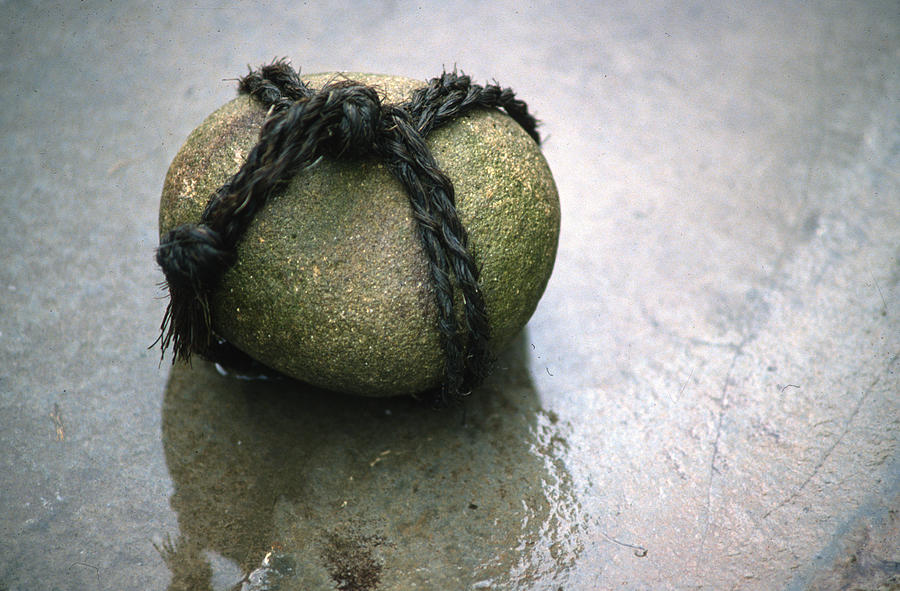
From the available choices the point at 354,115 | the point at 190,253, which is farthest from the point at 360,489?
the point at 354,115

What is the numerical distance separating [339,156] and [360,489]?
3.12 feet

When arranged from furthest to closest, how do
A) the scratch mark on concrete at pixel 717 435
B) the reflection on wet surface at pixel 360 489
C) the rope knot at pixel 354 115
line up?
the scratch mark on concrete at pixel 717 435, the reflection on wet surface at pixel 360 489, the rope knot at pixel 354 115

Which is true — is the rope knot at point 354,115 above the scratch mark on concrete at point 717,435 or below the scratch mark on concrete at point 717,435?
above

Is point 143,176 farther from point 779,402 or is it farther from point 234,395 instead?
point 779,402

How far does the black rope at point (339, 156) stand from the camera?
1.96m

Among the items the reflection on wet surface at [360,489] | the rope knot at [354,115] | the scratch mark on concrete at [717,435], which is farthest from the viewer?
the scratch mark on concrete at [717,435]

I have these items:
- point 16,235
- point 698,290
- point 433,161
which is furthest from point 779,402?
point 16,235

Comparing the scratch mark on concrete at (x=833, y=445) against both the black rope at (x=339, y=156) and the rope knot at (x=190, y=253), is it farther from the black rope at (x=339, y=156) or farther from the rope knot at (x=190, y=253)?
the rope knot at (x=190, y=253)

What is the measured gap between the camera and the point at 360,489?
2.36m

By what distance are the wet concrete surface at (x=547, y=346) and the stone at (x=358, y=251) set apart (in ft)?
1.24

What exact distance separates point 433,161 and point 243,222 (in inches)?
19.7

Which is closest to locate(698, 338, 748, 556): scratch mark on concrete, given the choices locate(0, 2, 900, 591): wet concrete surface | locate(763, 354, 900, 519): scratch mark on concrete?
locate(0, 2, 900, 591): wet concrete surface

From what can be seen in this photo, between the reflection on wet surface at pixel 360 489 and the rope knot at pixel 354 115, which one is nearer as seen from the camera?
the rope knot at pixel 354 115

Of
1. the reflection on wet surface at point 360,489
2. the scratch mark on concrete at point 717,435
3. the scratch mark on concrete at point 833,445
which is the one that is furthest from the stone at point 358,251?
the scratch mark on concrete at point 833,445
